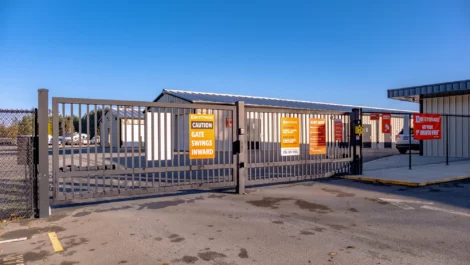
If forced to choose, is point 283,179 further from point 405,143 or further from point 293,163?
point 405,143

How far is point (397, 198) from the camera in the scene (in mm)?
7922

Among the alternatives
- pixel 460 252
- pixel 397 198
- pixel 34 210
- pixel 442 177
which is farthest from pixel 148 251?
pixel 442 177

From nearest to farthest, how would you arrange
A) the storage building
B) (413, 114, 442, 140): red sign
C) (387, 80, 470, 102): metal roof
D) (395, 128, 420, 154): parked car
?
(413, 114, 442, 140): red sign → (387, 80, 470, 102): metal roof → the storage building → (395, 128, 420, 154): parked car

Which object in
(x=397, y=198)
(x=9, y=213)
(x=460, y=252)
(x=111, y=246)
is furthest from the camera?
(x=397, y=198)

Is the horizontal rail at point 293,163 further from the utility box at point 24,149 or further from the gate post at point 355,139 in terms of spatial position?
the utility box at point 24,149

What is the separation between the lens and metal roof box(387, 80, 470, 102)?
15915 millimetres

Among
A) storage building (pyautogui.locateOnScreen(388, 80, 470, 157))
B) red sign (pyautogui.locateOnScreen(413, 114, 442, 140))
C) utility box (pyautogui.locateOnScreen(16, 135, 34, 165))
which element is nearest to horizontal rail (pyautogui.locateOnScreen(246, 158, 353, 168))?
red sign (pyautogui.locateOnScreen(413, 114, 442, 140))

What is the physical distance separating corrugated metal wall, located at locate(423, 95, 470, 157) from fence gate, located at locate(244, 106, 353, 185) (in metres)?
10.8

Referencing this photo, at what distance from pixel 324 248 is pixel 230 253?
133cm

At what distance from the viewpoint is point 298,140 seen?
9328 mm

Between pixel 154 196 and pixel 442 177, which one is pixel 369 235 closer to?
pixel 154 196

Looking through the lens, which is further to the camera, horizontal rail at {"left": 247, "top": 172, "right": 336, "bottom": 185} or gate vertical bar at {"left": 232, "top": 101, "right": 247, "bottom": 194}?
horizontal rail at {"left": 247, "top": 172, "right": 336, "bottom": 185}

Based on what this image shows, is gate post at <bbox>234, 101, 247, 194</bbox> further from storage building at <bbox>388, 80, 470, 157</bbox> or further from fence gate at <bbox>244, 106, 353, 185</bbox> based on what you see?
storage building at <bbox>388, 80, 470, 157</bbox>

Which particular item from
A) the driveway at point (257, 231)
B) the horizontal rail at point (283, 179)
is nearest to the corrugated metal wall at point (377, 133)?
the horizontal rail at point (283, 179)
